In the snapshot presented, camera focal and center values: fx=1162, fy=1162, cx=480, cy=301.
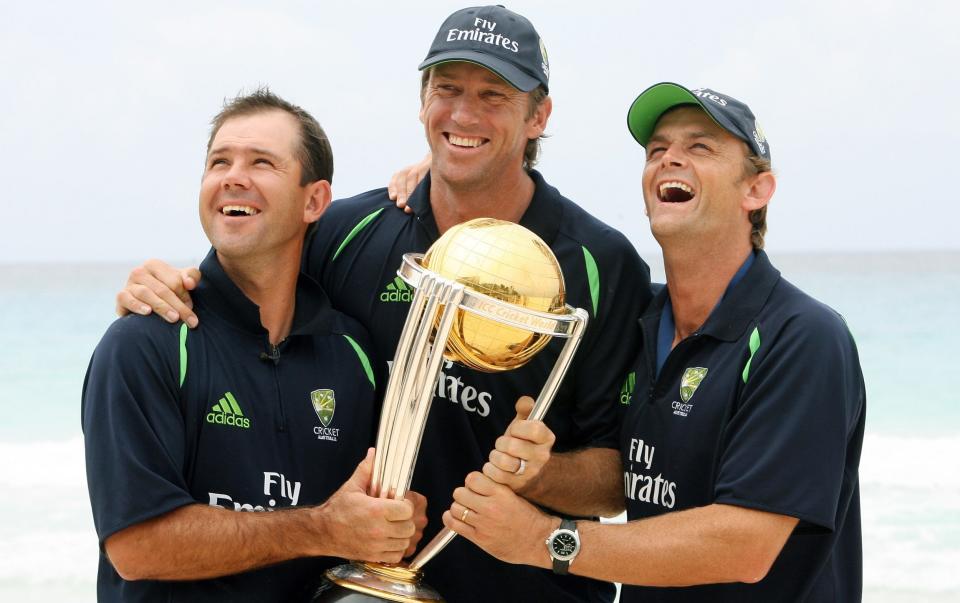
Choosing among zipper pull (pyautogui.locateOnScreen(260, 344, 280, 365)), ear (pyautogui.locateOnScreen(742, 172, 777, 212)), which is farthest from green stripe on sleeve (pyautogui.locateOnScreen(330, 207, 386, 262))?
ear (pyautogui.locateOnScreen(742, 172, 777, 212))

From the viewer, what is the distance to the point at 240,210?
11.1 feet

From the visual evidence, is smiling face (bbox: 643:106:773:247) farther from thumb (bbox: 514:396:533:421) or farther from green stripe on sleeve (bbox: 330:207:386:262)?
Result: green stripe on sleeve (bbox: 330:207:386:262)

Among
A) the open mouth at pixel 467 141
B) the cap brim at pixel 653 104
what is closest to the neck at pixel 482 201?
the open mouth at pixel 467 141

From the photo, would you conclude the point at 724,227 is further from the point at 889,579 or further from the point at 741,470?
the point at 889,579

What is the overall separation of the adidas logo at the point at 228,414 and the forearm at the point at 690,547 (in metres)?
0.91

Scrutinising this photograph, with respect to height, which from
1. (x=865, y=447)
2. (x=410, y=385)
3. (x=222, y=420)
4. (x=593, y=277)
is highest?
(x=865, y=447)

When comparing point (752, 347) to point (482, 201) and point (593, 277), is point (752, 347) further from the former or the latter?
point (482, 201)

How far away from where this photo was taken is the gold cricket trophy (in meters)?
2.76

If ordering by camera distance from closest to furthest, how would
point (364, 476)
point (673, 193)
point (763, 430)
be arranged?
point (364, 476) < point (763, 430) < point (673, 193)

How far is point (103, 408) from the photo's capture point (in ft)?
9.97

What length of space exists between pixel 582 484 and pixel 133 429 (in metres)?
1.37

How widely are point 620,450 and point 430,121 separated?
1.23m

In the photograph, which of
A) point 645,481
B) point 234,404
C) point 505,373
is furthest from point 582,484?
point 234,404

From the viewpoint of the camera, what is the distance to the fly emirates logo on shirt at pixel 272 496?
318 cm
